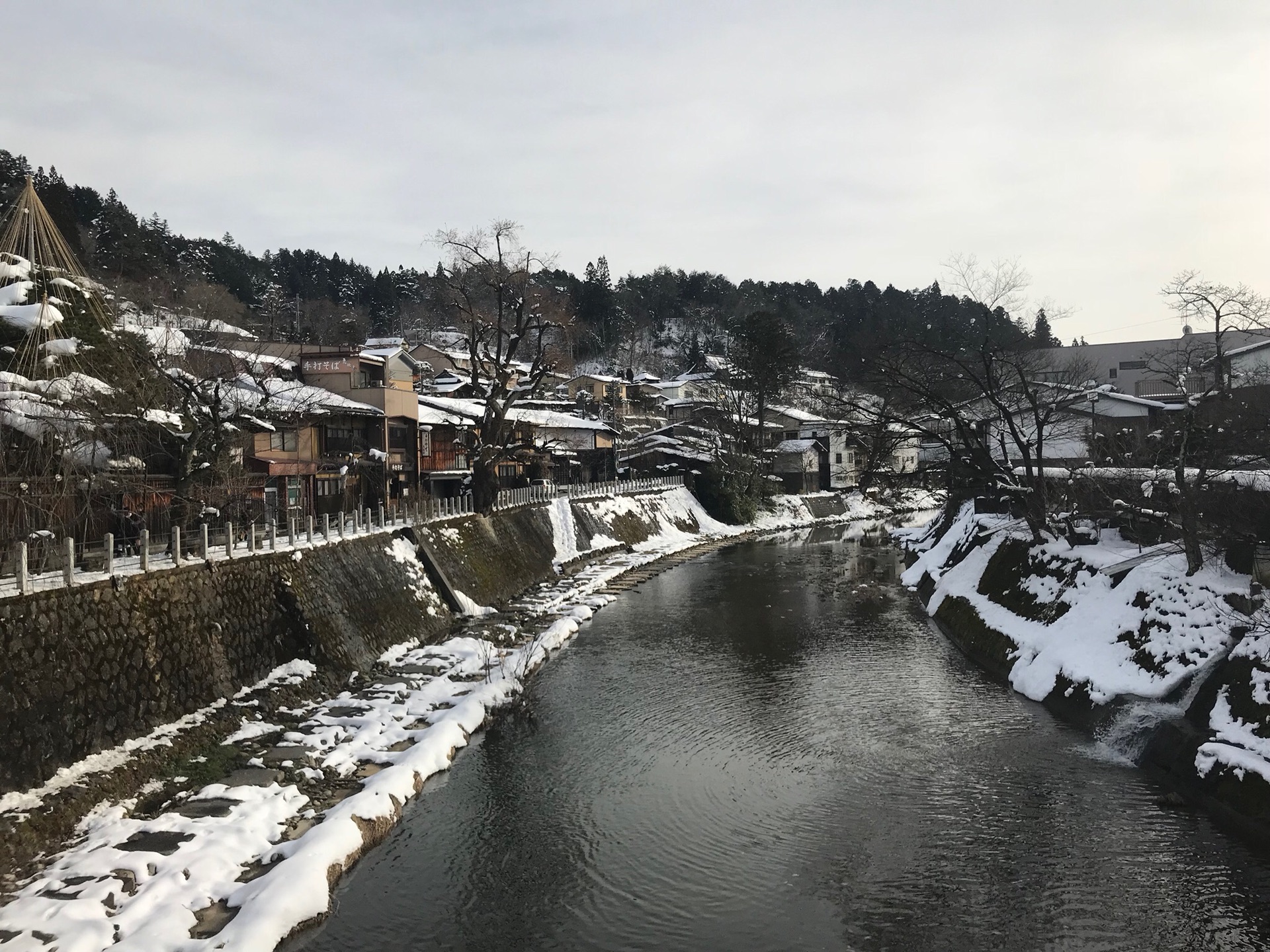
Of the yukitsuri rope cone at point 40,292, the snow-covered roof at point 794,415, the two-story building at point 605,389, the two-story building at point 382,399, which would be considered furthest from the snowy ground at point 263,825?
the two-story building at point 605,389

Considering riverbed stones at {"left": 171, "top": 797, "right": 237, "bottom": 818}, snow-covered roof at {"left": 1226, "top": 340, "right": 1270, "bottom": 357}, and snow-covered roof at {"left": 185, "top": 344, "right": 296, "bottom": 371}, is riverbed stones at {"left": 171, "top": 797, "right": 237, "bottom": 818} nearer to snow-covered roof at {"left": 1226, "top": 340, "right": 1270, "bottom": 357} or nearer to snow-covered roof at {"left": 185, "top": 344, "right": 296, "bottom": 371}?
snow-covered roof at {"left": 185, "top": 344, "right": 296, "bottom": 371}

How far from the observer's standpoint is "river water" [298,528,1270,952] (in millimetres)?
7820

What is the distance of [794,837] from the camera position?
9.63m

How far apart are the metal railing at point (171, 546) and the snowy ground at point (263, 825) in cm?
247

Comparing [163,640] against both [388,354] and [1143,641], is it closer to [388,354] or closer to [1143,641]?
[1143,641]

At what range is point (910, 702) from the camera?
48.2 feet

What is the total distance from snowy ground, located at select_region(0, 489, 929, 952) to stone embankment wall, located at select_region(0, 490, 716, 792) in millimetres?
427

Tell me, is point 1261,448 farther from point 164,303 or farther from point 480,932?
point 164,303

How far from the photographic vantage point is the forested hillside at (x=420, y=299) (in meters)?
40.2

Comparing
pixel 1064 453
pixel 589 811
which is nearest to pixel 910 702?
pixel 589 811

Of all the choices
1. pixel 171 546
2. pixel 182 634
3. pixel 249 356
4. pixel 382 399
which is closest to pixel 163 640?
pixel 182 634

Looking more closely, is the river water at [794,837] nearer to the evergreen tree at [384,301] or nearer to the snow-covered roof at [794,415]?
the snow-covered roof at [794,415]

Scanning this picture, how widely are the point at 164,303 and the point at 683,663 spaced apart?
29.4 metres

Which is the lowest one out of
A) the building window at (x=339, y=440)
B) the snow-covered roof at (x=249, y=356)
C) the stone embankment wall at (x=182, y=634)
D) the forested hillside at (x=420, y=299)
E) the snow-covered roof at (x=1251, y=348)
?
the stone embankment wall at (x=182, y=634)
